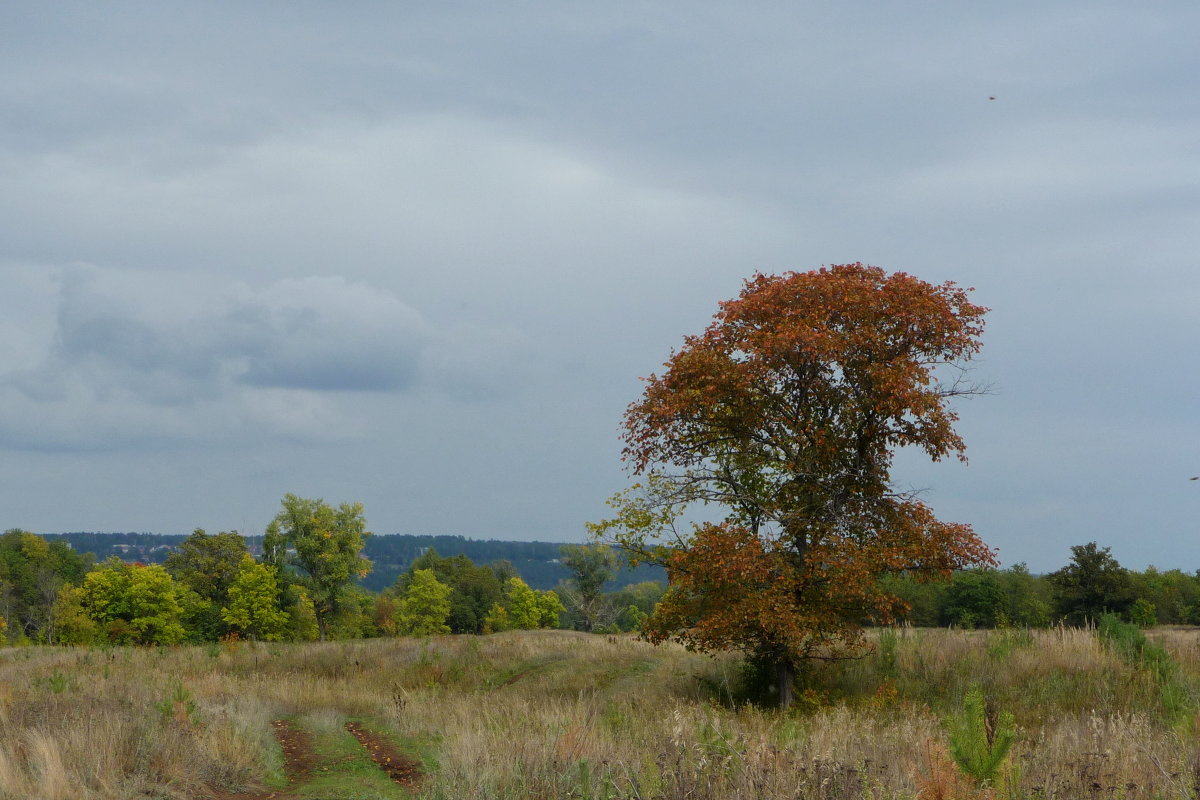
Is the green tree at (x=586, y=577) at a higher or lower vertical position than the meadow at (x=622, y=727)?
Answer: lower

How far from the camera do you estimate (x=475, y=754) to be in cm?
934

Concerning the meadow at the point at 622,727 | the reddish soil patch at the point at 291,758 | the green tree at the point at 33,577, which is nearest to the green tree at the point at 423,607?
the green tree at the point at 33,577

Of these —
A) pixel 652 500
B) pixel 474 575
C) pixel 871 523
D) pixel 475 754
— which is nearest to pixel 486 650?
pixel 652 500

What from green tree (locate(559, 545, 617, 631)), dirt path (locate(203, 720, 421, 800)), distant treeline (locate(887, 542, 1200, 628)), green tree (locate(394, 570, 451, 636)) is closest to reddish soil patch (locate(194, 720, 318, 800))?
dirt path (locate(203, 720, 421, 800))

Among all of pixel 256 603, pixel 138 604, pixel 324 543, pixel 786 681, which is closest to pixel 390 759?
pixel 786 681

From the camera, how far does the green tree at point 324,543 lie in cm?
5978

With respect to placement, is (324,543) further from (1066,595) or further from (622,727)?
(622,727)

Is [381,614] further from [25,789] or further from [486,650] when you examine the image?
[25,789]

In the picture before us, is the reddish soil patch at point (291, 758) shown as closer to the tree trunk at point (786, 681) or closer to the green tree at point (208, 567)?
the tree trunk at point (786, 681)

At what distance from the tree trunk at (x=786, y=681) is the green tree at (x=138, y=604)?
59841 mm

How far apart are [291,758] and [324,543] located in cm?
4890

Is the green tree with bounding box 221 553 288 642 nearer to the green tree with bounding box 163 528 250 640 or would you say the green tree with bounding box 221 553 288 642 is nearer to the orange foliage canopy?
the green tree with bounding box 163 528 250 640

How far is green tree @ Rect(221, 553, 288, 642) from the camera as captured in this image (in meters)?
63.2

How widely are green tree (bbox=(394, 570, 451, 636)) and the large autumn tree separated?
67320 mm
